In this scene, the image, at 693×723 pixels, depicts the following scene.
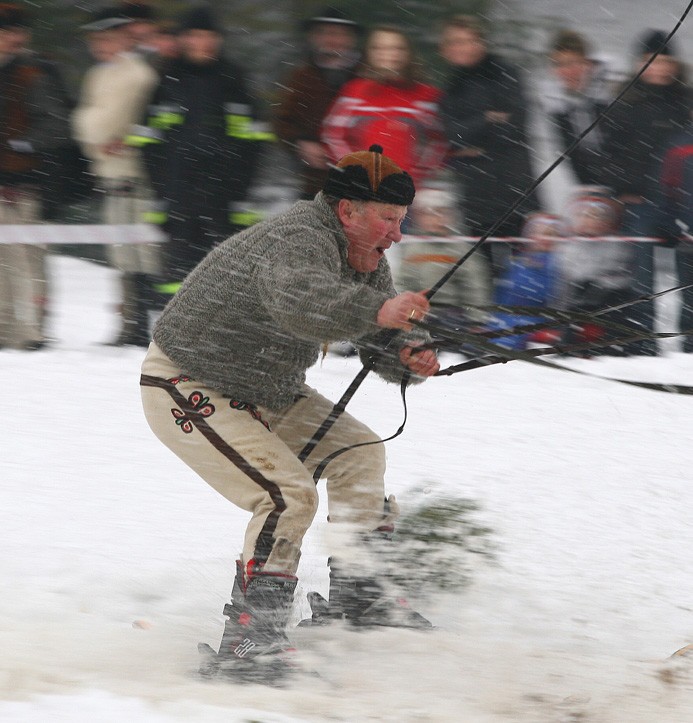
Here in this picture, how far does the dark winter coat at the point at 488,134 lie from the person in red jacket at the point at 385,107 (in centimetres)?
12

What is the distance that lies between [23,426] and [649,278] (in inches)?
115

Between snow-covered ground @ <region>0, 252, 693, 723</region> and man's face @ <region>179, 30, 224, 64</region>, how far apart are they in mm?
1421

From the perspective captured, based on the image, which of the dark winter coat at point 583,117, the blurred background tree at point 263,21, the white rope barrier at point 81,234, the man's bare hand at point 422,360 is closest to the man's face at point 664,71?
the dark winter coat at point 583,117

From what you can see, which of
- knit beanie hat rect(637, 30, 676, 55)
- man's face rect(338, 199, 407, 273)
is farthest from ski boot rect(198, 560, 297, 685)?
→ knit beanie hat rect(637, 30, 676, 55)

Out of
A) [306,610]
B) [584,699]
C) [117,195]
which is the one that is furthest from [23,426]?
[584,699]

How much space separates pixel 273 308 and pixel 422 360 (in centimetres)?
47

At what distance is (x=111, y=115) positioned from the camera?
18.3 feet

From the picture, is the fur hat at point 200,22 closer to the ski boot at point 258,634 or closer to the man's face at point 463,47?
the man's face at point 463,47

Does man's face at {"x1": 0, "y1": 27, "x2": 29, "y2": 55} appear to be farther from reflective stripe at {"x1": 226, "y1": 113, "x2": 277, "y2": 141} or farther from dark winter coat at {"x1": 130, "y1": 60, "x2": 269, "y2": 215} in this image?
reflective stripe at {"x1": 226, "y1": 113, "x2": 277, "y2": 141}

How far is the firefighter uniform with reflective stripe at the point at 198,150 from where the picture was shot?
17.5 ft

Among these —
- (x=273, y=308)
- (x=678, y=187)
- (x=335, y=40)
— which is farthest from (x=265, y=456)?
(x=678, y=187)

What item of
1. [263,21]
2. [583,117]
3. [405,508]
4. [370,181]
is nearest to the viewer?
[370,181]

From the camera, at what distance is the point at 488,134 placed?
17.8 feet

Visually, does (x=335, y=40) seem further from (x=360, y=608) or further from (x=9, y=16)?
(x=360, y=608)
